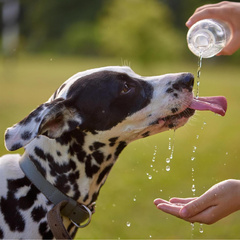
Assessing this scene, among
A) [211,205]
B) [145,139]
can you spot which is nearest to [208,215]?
[211,205]

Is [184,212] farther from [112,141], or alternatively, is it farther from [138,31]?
[138,31]

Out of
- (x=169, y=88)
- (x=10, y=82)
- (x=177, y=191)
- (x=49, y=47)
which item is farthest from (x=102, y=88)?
(x=49, y=47)

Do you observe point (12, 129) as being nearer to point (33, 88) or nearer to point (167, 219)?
point (167, 219)

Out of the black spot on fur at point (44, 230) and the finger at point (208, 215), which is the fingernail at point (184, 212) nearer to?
the finger at point (208, 215)

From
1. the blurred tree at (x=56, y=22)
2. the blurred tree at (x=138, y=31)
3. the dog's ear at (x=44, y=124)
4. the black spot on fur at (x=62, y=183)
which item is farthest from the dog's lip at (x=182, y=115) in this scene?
the blurred tree at (x=56, y=22)

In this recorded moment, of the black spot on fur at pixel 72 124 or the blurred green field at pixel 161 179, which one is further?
the blurred green field at pixel 161 179

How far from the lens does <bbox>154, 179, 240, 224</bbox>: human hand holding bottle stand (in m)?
3.90

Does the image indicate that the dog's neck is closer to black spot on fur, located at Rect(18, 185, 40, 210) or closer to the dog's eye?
black spot on fur, located at Rect(18, 185, 40, 210)

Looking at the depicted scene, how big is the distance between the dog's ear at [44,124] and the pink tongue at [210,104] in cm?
79

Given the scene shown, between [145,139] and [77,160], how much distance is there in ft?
25.3

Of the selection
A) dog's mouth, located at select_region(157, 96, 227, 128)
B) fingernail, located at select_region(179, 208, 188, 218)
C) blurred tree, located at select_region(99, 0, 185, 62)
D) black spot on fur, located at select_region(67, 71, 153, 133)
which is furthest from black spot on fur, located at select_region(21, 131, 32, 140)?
blurred tree, located at select_region(99, 0, 185, 62)

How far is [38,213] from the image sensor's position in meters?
3.88

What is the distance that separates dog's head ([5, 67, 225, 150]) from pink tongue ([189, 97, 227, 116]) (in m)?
0.05

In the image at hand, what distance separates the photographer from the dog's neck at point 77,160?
390 cm
